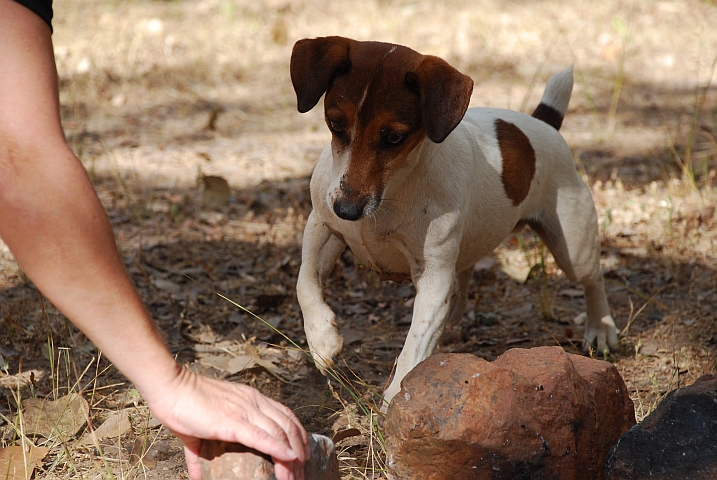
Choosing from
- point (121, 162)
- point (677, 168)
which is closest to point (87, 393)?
point (121, 162)

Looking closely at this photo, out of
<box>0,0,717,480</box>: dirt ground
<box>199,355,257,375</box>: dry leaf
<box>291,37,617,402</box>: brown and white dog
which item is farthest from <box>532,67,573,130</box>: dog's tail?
<box>199,355,257,375</box>: dry leaf

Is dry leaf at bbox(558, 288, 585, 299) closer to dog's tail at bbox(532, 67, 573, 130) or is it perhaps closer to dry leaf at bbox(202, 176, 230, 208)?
dog's tail at bbox(532, 67, 573, 130)

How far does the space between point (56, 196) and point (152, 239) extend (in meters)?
3.75

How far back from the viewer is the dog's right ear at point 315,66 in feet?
10.6

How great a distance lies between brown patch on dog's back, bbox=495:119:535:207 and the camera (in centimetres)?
403

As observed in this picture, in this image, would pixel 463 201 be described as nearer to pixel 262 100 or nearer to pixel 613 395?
pixel 613 395

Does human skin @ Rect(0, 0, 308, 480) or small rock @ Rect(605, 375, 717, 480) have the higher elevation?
human skin @ Rect(0, 0, 308, 480)

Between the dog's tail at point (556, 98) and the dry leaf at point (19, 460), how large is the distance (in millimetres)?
3362

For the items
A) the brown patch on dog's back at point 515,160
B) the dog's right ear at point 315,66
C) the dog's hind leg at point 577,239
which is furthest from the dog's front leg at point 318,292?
the dog's hind leg at point 577,239

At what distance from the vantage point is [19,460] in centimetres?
285

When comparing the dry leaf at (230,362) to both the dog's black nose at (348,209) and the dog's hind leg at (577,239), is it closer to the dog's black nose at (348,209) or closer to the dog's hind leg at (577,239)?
the dog's black nose at (348,209)

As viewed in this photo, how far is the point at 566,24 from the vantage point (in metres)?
10.8

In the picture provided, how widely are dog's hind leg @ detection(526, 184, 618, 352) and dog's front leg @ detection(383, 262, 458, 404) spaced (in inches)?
47.8

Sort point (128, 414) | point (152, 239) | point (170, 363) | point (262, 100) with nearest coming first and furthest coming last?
point (170, 363) < point (128, 414) < point (152, 239) < point (262, 100)
